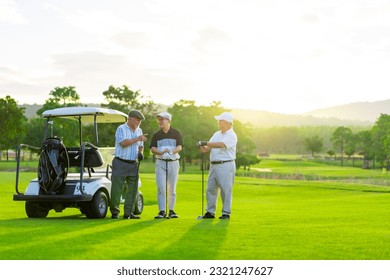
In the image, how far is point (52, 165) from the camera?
1398 centimetres

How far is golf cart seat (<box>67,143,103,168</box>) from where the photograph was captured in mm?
14797

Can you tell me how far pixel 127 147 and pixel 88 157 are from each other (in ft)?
Result: 4.21

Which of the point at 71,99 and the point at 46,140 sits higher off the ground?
the point at 71,99

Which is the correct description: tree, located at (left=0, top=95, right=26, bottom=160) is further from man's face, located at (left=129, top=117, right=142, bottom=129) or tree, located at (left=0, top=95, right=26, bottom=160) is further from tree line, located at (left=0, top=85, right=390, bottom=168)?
man's face, located at (left=129, top=117, right=142, bottom=129)

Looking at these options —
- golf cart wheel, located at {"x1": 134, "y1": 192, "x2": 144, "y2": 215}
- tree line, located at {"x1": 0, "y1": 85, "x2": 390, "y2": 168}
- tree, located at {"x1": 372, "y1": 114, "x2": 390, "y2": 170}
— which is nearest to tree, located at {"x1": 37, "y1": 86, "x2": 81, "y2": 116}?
tree line, located at {"x1": 0, "y1": 85, "x2": 390, "y2": 168}

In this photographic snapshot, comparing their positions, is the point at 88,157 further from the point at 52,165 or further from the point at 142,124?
the point at 142,124

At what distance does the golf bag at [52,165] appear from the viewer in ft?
45.8

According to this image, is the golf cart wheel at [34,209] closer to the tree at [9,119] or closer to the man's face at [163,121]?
the man's face at [163,121]

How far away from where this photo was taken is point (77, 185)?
46.7 feet

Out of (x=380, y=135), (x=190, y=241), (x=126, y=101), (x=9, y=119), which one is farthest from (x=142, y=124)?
(x=190, y=241)

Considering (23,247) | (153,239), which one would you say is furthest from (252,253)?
(23,247)

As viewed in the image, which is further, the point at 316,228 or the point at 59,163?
the point at 59,163
